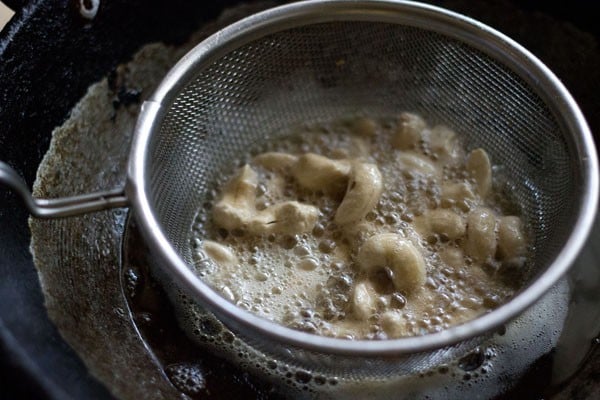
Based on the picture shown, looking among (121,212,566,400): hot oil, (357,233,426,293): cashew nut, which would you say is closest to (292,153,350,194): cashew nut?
(357,233,426,293): cashew nut

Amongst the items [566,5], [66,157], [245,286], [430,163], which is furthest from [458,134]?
[66,157]

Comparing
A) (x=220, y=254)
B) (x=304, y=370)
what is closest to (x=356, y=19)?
(x=220, y=254)

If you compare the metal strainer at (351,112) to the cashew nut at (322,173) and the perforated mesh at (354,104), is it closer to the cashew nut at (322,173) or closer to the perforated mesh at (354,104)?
the perforated mesh at (354,104)

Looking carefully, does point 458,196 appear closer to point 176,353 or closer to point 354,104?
point 354,104

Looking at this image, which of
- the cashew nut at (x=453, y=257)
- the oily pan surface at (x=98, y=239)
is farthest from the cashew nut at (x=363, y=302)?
the oily pan surface at (x=98, y=239)

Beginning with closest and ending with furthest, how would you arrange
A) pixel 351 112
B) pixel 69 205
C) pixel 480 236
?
pixel 69 205
pixel 480 236
pixel 351 112
